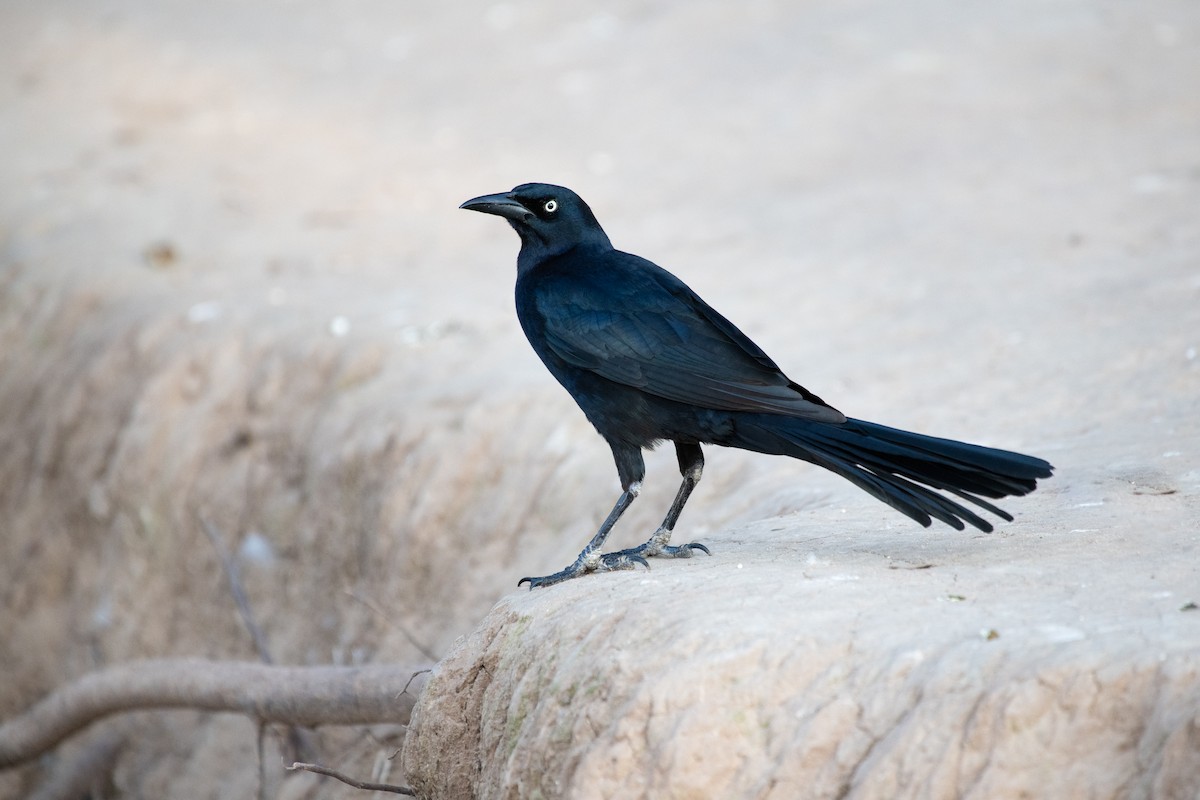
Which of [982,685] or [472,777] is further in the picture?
[472,777]

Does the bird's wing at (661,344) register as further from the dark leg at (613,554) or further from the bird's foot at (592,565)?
the bird's foot at (592,565)

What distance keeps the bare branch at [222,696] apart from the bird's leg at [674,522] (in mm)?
1092

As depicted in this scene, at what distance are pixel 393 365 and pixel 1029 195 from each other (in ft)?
16.0

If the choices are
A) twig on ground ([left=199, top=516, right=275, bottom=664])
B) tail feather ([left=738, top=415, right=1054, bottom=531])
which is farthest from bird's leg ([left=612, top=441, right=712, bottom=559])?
twig on ground ([left=199, top=516, right=275, bottom=664])

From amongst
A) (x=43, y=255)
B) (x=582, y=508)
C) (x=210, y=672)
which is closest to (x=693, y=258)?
(x=582, y=508)

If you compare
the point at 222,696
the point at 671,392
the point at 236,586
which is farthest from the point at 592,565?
the point at 236,586

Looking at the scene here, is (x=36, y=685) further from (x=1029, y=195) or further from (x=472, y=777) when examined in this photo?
(x=1029, y=195)

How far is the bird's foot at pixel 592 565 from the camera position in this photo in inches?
161

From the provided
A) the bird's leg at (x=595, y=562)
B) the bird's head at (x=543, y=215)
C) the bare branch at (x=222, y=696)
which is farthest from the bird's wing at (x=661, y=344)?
the bare branch at (x=222, y=696)

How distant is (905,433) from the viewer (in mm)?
3729

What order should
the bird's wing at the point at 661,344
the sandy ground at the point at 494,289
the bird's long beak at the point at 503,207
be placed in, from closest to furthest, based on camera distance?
the bird's wing at the point at 661,344 < the bird's long beak at the point at 503,207 < the sandy ground at the point at 494,289

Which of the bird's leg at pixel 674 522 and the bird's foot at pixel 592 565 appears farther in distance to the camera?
the bird's leg at pixel 674 522

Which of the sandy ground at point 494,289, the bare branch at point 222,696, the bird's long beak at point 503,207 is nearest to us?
the bird's long beak at point 503,207

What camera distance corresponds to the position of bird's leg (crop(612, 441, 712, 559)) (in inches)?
165
